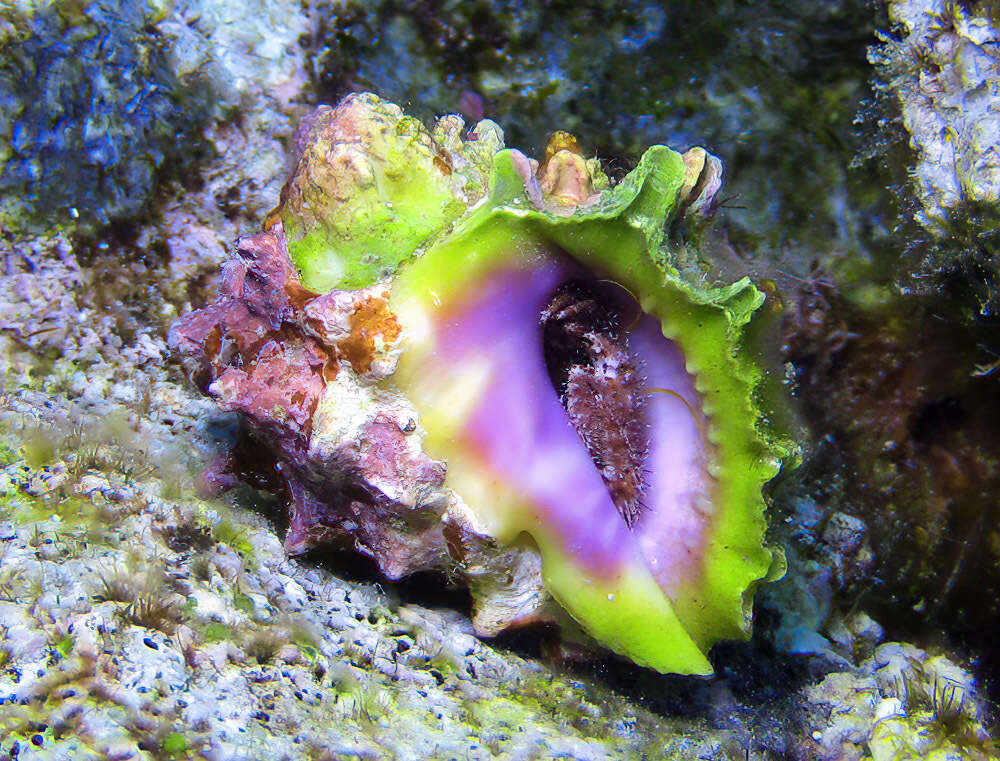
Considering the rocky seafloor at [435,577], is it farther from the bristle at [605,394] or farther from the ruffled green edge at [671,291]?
the bristle at [605,394]

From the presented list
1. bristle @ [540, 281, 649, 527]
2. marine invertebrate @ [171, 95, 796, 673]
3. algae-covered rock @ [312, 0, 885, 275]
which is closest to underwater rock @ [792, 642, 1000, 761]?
marine invertebrate @ [171, 95, 796, 673]

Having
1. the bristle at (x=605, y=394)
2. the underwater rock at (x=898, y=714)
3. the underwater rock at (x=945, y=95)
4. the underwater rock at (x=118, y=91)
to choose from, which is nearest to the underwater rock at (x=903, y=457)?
the underwater rock at (x=898, y=714)

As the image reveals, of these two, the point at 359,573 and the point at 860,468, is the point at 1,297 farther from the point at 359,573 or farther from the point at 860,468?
the point at 860,468

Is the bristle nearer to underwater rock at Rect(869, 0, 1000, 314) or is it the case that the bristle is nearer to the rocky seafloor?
the rocky seafloor

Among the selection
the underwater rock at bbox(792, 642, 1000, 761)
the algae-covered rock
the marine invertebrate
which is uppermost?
the algae-covered rock

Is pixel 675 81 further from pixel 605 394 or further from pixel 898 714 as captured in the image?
pixel 898 714

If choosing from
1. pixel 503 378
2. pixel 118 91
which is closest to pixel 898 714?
pixel 503 378

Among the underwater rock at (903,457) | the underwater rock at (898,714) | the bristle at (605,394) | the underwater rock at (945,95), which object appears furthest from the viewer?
the underwater rock at (903,457)
